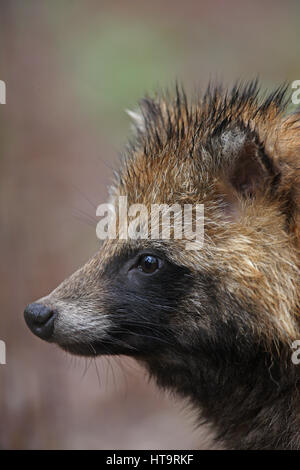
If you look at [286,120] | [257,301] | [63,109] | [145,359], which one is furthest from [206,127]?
[63,109]

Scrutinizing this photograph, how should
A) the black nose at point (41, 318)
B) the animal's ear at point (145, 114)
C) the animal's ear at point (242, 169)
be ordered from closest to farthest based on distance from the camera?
1. the animal's ear at point (242, 169)
2. the black nose at point (41, 318)
3. the animal's ear at point (145, 114)

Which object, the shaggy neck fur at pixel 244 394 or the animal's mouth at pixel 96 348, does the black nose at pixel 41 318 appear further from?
the shaggy neck fur at pixel 244 394

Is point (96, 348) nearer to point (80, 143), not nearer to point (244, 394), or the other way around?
point (244, 394)

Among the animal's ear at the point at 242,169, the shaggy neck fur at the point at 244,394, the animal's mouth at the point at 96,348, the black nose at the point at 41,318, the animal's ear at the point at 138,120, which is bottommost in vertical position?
the shaggy neck fur at the point at 244,394

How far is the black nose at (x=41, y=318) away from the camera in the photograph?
14.7 ft

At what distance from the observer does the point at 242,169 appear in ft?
14.7

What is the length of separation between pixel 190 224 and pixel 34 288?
4.44 m

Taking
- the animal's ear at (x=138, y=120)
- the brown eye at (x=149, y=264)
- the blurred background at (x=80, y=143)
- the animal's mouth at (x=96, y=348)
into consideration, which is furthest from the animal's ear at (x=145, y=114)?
the animal's mouth at (x=96, y=348)

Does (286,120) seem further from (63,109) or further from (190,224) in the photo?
(63,109)

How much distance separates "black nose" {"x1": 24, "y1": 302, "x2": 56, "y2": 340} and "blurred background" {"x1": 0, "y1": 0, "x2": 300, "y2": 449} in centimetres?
99

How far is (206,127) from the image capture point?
481cm

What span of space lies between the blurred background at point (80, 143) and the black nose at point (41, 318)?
0.99 meters

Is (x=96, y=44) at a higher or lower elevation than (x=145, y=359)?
higher

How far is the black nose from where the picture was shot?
14.7ft
